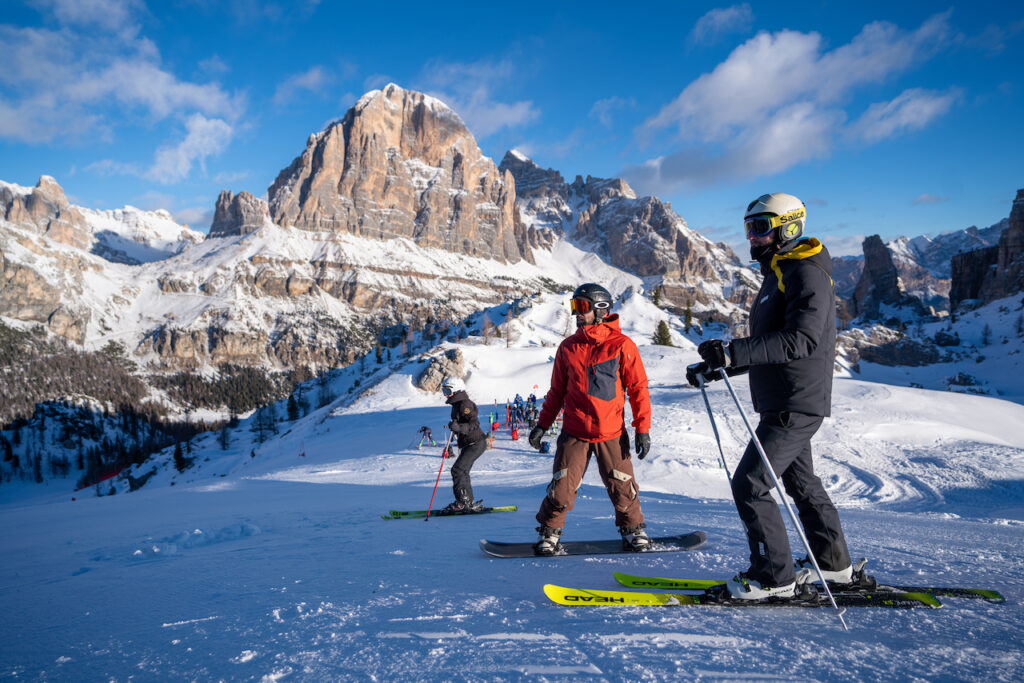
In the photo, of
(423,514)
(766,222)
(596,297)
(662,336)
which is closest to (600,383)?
(596,297)

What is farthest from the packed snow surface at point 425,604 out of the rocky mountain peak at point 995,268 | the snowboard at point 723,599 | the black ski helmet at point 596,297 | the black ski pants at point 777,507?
the rocky mountain peak at point 995,268

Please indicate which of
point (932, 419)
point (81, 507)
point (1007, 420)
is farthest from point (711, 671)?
point (1007, 420)

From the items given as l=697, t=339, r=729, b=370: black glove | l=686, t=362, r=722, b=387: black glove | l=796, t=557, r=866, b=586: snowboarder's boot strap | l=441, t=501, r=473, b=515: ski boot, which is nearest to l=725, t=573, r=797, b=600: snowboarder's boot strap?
l=796, t=557, r=866, b=586: snowboarder's boot strap

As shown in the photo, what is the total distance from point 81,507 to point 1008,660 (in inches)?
557

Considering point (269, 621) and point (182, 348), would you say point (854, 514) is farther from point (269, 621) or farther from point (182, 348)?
point (182, 348)

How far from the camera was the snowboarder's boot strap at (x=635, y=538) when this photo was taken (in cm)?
460

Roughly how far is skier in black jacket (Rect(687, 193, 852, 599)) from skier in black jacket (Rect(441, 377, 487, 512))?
467cm

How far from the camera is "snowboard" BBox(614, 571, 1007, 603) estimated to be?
324cm

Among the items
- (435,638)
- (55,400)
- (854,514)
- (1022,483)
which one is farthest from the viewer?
(55,400)

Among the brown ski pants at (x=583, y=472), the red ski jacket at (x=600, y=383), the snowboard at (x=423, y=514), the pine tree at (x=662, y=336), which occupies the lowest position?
the snowboard at (x=423, y=514)

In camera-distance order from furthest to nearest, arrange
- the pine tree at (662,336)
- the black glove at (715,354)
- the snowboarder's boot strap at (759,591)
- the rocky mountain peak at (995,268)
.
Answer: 1. the rocky mountain peak at (995,268)
2. the pine tree at (662,336)
3. the snowboarder's boot strap at (759,591)
4. the black glove at (715,354)

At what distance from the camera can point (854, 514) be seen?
6.94 metres

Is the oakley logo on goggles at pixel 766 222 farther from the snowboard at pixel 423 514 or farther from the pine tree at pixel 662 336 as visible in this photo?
the pine tree at pixel 662 336

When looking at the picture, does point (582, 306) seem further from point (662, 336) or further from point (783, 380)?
point (662, 336)
